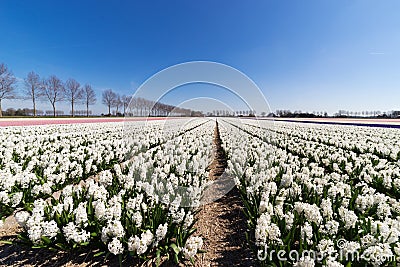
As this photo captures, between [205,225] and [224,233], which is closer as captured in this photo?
[224,233]

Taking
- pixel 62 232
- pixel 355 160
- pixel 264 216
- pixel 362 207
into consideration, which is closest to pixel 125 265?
pixel 62 232

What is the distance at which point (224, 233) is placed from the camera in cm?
366

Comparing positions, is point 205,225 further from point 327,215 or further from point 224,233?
point 327,215

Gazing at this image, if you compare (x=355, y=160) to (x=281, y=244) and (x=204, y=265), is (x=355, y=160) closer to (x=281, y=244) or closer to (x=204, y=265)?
(x=281, y=244)

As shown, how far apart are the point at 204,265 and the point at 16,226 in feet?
11.0

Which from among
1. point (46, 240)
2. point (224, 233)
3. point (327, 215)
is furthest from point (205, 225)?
point (46, 240)

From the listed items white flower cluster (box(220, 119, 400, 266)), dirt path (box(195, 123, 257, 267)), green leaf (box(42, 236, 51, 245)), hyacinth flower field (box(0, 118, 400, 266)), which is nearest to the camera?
white flower cluster (box(220, 119, 400, 266))

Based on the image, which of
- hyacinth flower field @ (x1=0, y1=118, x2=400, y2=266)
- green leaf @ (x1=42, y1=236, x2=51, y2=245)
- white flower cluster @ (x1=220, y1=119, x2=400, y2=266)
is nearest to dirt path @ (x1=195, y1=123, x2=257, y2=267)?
hyacinth flower field @ (x1=0, y1=118, x2=400, y2=266)

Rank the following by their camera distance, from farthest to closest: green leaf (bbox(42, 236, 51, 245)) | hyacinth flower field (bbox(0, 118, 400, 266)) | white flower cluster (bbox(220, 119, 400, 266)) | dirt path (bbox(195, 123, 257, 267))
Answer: dirt path (bbox(195, 123, 257, 267)) < green leaf (bbox(42, 236, 51, 245)) < hyacinth flower field (bbox(0, 118, 400, 266)) < white flower cluster (bbox(220, 119, 400, 266))

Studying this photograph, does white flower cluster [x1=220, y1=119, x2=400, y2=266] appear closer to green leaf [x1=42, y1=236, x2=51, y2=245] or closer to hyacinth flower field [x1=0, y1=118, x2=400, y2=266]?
hyacinth flower field [x1=0, y1=118, x2=400, y2=266]

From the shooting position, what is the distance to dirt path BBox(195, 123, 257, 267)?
9.91ft

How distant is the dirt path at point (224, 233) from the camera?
9.91ft

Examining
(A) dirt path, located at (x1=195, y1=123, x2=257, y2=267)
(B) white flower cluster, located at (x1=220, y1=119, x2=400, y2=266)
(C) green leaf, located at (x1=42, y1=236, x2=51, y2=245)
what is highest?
(B) white flower cluster, located at (x1=220, y1=119, x2=400, y2=266)

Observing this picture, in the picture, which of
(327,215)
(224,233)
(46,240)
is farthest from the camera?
(224,233)
